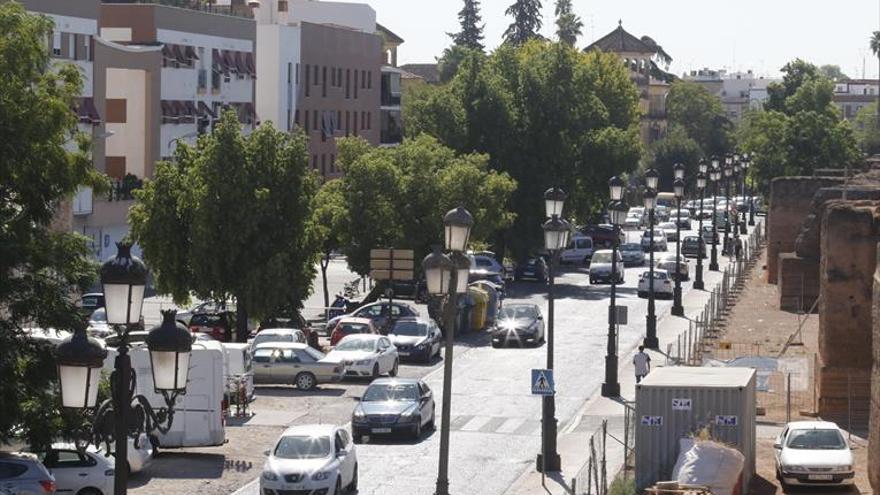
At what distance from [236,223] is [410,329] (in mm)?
5769

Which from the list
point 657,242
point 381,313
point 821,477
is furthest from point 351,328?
point 657,242

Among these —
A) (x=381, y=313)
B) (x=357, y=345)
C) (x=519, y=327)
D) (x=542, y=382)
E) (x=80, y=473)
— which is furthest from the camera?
Result: (x=381, y=313)

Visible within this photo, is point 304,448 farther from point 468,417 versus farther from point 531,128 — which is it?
point 531,128

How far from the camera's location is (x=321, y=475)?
32000 millimetres

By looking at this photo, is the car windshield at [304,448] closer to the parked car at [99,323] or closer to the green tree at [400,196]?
the parked car at [99,323]

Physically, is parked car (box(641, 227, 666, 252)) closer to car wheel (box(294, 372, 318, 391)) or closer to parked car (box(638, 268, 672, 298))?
parked car (box(638, 268, 672, 298))

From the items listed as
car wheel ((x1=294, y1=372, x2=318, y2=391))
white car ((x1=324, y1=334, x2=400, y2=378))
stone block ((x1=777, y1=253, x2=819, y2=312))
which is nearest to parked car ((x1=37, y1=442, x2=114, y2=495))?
car wheel ((x1=294, y1=372, x2=318, y2=391))

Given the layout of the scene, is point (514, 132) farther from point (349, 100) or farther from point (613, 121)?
point (349, 100)

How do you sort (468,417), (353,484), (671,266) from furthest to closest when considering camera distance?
(671,266) → (468,417) → (353,484)

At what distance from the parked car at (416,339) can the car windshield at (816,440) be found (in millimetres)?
18050

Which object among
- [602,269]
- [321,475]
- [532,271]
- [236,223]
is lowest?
[321,475]

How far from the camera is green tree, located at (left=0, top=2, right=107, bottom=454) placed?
27188 millimetres

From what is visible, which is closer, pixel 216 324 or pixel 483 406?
pixel 483 406

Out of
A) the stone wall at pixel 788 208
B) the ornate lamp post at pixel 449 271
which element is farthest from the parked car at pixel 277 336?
the stone wall at pixel 788 208
